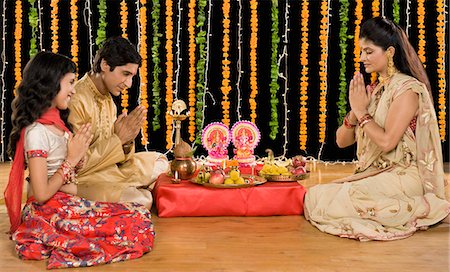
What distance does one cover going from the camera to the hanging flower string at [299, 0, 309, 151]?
6.32 metres

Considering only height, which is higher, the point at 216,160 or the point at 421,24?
the point at 421,24

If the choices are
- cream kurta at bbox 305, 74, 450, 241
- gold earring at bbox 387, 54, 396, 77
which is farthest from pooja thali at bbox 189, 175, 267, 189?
gold earring at bbox 387, 54, 396, 77

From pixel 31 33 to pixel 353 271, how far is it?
4.57 meters

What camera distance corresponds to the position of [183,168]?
4094 millimetres

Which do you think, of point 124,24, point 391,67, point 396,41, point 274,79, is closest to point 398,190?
point 391,67

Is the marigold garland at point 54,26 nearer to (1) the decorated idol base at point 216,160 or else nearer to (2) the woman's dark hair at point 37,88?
(1) the decorated idol base at point 216,160

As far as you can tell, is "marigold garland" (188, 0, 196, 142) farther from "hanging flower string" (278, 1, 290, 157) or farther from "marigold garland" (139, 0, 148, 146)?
"hanging flower string" (278, 1, 290, 157)

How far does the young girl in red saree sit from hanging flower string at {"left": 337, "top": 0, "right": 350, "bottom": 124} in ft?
11.9

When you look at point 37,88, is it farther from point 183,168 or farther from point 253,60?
point 253,60

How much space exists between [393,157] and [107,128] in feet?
5.77

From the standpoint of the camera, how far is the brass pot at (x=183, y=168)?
13.4 feet

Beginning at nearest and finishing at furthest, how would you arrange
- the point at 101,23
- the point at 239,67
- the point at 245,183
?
the point at 245,183
the point at 101,23
the point at 239,67

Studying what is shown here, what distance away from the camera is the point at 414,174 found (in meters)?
3.67

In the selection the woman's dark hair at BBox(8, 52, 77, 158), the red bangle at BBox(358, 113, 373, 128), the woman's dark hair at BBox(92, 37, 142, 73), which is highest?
the woman's dark hair at BBox(92, 37, 142, 73)
